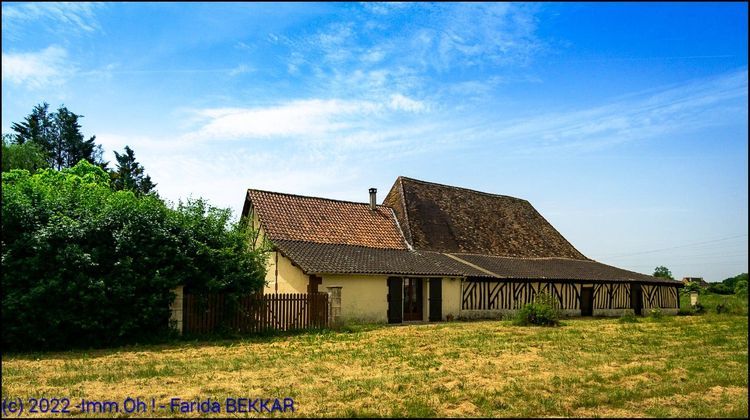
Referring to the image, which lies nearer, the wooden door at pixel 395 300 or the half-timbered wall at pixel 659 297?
the wooden door at pixel 395 300

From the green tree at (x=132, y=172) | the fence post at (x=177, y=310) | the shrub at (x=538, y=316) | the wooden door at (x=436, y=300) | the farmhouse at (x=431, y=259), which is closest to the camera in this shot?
the fence post at (x=177, y=310)

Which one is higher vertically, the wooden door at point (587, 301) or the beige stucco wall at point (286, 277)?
the beige stucco wall at point (286, 277)

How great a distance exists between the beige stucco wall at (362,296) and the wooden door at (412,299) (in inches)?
52.0

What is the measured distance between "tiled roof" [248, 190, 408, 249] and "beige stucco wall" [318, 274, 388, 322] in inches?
136

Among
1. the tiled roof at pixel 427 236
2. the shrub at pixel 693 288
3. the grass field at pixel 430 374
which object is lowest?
the grass field at pixel 430 374

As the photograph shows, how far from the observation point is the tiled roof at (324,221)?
74.7 feet

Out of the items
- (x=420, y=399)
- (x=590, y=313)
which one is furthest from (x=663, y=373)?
(x=590, y=313)

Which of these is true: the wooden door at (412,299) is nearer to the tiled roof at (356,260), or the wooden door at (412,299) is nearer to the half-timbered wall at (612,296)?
the tiled roof at (356,260)

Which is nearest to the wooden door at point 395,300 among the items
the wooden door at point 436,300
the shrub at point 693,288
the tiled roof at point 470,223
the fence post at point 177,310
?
the wooden door at point 436,300

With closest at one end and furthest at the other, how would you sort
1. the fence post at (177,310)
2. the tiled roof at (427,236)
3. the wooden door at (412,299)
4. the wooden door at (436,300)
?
the fence post at (177,310)
the tiled roof at (427,236)
the wooden door at (412,299)
the wooden door at (436,300)

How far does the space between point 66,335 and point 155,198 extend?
151 inches

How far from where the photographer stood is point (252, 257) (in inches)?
620

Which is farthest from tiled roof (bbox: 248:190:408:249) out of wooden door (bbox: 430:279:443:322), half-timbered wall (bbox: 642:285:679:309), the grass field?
half-timbered wall (bbox: 642:285:679:309)

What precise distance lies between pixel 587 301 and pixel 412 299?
10001 mm
